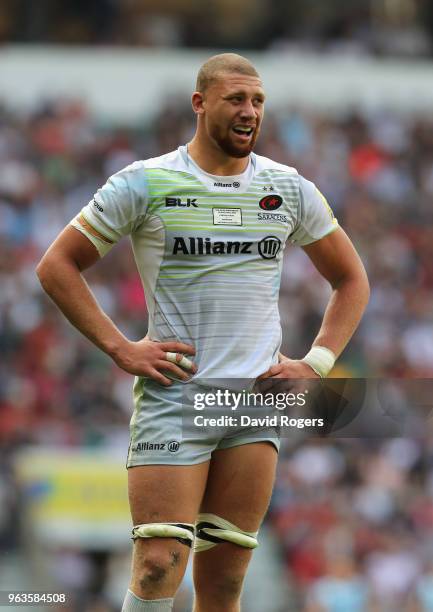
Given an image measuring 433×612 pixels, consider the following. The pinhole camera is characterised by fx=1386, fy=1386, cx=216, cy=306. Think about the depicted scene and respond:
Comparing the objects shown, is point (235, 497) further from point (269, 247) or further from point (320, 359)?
point (269, 247)

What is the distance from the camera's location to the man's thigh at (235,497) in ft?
17.3

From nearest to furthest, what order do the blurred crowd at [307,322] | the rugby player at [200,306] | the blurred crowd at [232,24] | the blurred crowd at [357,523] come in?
the rugby player at [200,306]
the blurred crowd at [357,523]
the blurred crowd at [307,322]
the blurred crowd at [232,24]

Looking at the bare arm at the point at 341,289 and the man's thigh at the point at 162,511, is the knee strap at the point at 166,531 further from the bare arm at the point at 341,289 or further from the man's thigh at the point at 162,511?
the bare arm at the point at 341,289

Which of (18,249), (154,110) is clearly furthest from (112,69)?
(18,249)

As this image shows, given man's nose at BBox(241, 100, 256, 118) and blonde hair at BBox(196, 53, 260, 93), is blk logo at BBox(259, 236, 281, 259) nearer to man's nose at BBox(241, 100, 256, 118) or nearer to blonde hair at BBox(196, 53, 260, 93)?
man's nose at BBox(241, 100, 256, 118)

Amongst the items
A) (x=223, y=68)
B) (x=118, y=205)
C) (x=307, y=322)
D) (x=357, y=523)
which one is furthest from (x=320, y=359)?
(x=307, y=322)

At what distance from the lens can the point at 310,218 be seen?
5.50 metres

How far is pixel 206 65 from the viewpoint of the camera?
17.2 ft

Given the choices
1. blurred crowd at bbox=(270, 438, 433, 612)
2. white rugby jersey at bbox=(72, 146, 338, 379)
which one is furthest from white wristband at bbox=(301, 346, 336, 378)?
blurred crowd at bbox=(270, 438, 433, 612)

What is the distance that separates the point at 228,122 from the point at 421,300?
10.8 m

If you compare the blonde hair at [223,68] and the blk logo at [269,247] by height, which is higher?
the blonde hair at [223,68]

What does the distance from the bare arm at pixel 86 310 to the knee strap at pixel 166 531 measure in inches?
20.9

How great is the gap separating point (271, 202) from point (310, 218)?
0.24 metres

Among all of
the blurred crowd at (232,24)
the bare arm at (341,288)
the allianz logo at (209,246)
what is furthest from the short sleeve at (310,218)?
the blurred crowd at (232,24)
